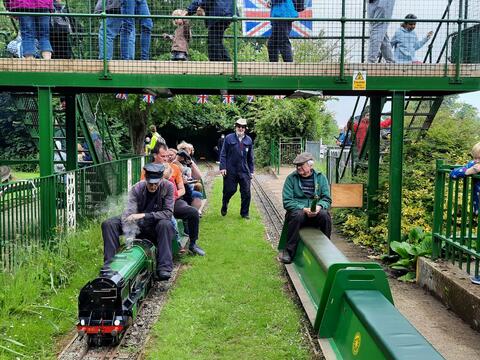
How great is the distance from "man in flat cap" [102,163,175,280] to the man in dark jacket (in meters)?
3.29

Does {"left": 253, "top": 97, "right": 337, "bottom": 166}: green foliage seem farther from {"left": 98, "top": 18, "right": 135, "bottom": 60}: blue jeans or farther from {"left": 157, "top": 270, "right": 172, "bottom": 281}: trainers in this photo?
{"left": 157, "top": 270, "right": 172, "bottom": 281}: trainers

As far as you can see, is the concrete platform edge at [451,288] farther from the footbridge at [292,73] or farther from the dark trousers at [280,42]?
the dark trousers at [280,42]

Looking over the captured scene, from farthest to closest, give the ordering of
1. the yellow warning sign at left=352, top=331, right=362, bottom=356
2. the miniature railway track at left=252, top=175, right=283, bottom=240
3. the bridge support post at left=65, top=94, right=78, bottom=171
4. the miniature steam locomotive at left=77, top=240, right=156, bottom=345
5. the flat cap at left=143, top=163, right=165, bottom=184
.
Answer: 1. the miniature railway track at left=252, top=175, right=283, bottom=240
2. the bridge support post at left=65, top=94, right=78, bottom=171
3. the flat cap at left=143, top=163, right=165, bottom=184
4. the miniature steam locomotive at left=77, top=240, right=156, bottom=345
5. the yellow warning sign at left=352, top=331, right=362, bottom=356

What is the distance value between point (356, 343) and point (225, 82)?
5.39 meters

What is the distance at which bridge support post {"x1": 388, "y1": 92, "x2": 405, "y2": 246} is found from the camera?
823 cm

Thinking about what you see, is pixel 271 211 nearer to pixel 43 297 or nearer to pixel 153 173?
pixel 153 173

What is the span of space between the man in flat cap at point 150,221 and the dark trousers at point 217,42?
3266 mm

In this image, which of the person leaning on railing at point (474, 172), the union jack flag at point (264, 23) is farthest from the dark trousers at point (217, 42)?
the person leaning on railing at point (474, 172)

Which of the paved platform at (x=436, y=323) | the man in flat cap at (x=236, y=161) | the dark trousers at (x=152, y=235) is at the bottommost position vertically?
the paved platform at (x=436, y=323)

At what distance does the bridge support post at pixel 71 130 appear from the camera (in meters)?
10.8

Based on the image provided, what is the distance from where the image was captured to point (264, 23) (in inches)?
367

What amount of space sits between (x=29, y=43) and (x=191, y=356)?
20.1ft

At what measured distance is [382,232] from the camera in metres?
9.22

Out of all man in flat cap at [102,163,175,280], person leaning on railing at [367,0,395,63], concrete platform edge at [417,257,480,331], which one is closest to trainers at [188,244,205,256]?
man in flat cap at [102,163,175,280]
